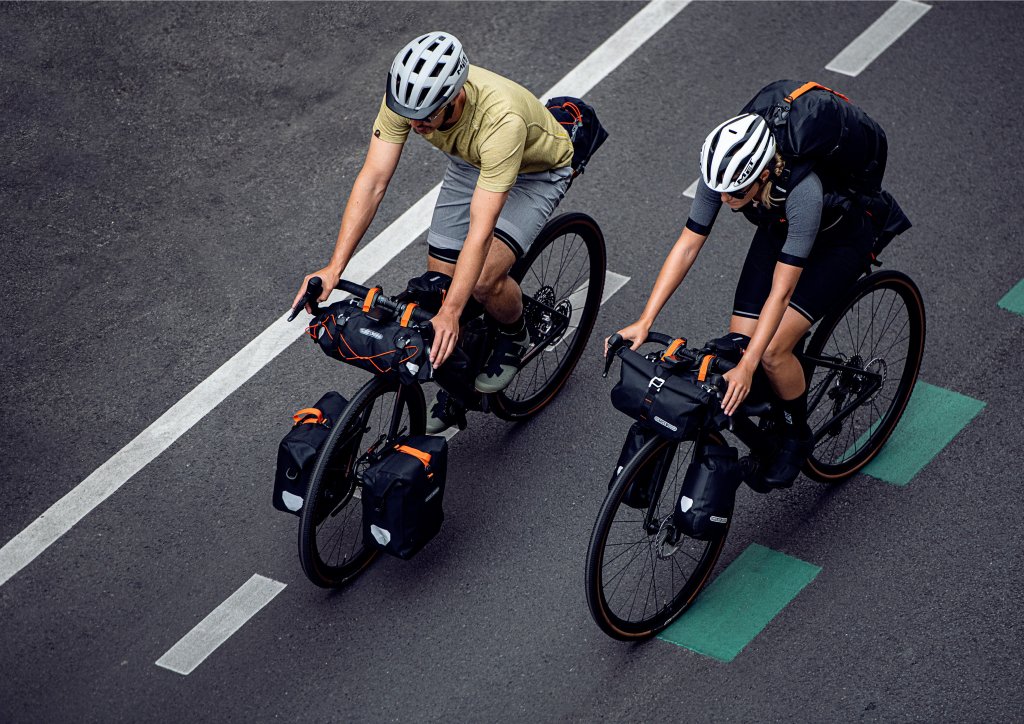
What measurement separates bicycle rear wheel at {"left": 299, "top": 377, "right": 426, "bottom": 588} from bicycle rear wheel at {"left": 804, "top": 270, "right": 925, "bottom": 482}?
196cm

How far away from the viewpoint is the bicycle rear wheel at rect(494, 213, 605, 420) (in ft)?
22.3

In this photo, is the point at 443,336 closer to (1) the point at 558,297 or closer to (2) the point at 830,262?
(2) the point at 830,262

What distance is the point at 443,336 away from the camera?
5.60 m

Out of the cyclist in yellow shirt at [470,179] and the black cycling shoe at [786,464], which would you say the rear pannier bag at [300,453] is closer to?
the cyclist in yellow shirt at [470,179]

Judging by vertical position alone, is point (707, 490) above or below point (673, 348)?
below

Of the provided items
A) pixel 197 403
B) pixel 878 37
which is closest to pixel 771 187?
pixel 197 403

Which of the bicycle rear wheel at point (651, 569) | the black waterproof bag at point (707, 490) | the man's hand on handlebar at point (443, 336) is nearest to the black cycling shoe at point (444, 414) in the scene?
the man's hand on handlebar at point (443, 336)

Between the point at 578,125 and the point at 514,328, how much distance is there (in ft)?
3.63

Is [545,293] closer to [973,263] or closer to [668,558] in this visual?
[668,558]

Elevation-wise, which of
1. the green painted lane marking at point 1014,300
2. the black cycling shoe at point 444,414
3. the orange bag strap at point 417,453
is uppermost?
the orange bag strap at point 417,453

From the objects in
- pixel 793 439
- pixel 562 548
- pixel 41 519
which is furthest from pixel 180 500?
pixel 793 439

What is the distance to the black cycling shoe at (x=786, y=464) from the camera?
237 inches

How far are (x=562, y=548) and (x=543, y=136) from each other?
2.03 m

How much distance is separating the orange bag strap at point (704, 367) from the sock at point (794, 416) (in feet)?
2.52
